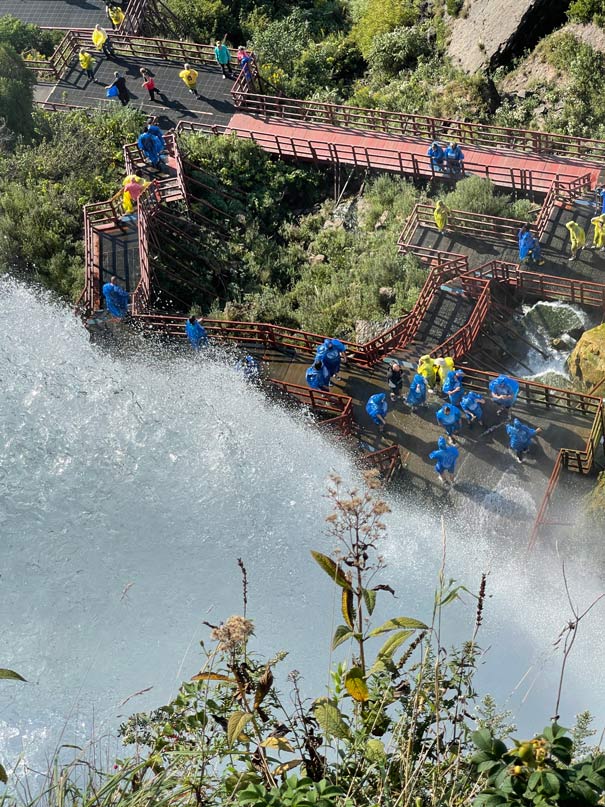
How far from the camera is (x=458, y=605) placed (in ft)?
56.6

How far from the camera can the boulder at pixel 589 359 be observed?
19.8 metres

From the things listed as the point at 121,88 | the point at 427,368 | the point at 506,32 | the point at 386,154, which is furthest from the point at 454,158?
the point at 121,88

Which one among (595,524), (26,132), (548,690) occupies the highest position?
(26,132)

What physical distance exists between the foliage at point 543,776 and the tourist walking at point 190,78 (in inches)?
1022

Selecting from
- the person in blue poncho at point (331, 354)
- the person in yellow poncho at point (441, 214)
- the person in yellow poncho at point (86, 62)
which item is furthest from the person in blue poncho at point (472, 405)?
the person in yellow poncho at point (86, 62)

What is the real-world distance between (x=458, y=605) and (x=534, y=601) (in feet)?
3.90

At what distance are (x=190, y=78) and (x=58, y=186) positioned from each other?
203 inches

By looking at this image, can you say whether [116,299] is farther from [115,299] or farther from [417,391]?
[417,391]

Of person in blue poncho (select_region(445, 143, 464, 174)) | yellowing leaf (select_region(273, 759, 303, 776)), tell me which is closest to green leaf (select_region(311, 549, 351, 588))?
yellowing leaf (select_region(273, 759, 303, 776))

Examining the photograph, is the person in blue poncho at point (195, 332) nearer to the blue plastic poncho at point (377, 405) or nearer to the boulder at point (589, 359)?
the blue plastic poncho at point (377, 405)

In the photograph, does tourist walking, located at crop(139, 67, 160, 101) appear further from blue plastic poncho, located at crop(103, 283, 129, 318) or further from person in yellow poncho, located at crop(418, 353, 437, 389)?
person in yellow poncho, located at crop(418, 353, 437, 389)

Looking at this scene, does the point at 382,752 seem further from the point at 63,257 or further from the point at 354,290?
the point at 63,257

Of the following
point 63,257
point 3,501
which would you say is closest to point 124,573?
point 3,501

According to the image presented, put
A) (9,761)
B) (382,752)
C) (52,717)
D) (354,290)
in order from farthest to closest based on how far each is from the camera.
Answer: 1. (354,290)
2. (52,717)
3. (9,761)
4. (382,752)
